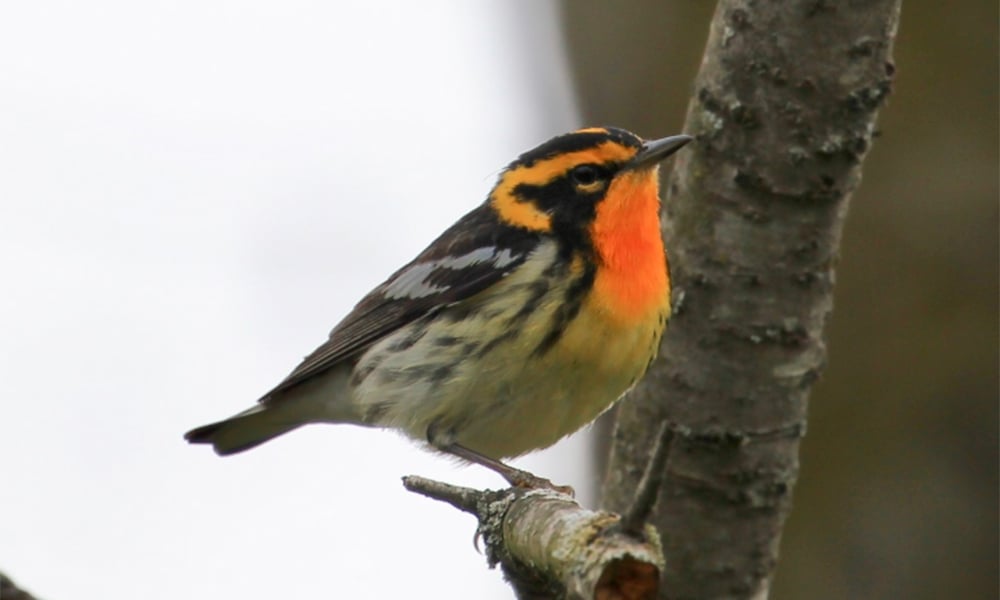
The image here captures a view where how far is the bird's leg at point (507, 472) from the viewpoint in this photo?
4.17 metres

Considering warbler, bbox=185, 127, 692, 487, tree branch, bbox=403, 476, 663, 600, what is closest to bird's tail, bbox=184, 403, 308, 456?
warbler, bbox=185, 127, 692, 487

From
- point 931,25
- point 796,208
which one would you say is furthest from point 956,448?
point 796,208

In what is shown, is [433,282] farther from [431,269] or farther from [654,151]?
[654,151]

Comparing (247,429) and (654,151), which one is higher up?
(654,151)

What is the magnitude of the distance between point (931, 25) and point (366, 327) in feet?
8.39

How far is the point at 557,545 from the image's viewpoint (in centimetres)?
265

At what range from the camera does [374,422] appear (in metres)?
5.03

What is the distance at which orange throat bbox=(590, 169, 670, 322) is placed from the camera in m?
4.40

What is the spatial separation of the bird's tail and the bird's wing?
0.15m

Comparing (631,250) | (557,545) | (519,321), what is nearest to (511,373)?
(519,321)

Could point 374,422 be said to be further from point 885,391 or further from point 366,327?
point 885,391

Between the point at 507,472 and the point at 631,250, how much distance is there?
87cm

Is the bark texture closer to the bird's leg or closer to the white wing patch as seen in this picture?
the bird's leg

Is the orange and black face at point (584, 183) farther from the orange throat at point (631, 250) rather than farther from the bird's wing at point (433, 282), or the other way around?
the bird's wing at point (433, 282)
